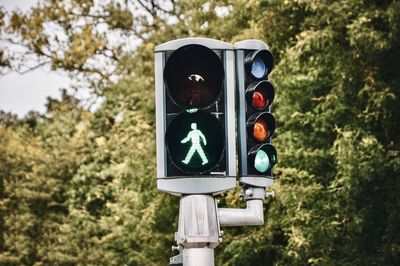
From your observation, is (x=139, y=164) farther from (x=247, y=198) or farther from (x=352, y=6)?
(x=247, y=198)

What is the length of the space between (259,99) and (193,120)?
50 centimetres

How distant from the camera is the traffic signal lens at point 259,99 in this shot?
589 cm

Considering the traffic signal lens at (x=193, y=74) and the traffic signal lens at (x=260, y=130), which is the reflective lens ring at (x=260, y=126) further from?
the traffic signal lens at (x=193, y=74)

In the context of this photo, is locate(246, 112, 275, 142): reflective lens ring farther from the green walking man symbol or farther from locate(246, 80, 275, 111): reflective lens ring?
the green walking man symbol

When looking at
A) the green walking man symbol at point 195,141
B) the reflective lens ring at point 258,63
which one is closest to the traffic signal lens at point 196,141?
the green walking man symbol at point 195,141

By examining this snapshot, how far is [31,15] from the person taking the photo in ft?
127

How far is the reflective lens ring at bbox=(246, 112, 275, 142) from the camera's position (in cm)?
583

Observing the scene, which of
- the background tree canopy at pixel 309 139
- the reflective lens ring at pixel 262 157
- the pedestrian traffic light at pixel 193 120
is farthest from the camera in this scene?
the background tree canopy at pixel 309 139

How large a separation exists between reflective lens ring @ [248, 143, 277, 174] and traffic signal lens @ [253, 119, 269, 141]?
5 centimetres

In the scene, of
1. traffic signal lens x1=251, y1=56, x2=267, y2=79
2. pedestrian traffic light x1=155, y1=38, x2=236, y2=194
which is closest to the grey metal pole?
pedestrian traffic light x1=155, y1=38, x2=236, y2=194

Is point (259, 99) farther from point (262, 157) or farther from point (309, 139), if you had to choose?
point (309, 139)

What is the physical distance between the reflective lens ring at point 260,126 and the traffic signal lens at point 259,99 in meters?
0.05

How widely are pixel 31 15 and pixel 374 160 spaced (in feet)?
69.2

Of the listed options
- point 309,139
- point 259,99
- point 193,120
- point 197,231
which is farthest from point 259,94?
point 309,139
